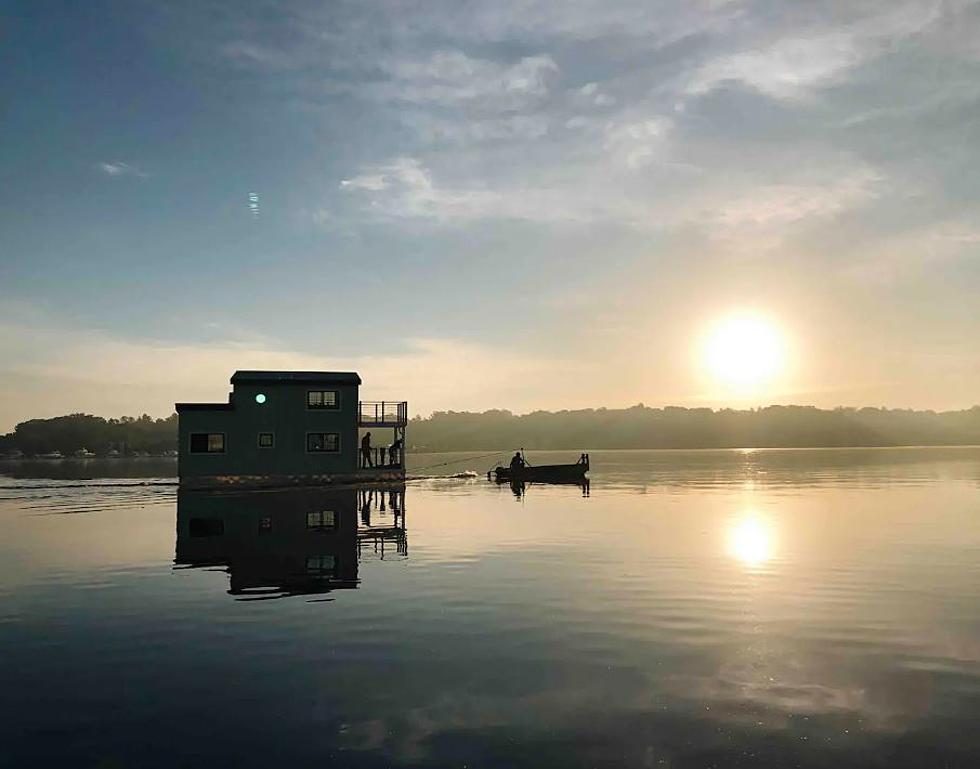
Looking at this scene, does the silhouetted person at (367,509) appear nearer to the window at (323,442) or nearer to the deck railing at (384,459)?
the window at (323,442)

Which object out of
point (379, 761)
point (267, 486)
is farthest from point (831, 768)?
point (267, 486)

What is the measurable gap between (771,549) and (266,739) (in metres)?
26.0

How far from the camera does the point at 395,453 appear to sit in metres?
77.1

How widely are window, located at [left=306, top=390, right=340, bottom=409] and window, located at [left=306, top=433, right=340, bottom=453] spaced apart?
2.55m

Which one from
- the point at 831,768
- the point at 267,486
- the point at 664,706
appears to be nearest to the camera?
the point at 831,768

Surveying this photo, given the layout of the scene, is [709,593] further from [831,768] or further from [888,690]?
[831,768]

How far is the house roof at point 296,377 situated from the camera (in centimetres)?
6625

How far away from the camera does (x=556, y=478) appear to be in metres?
90.0

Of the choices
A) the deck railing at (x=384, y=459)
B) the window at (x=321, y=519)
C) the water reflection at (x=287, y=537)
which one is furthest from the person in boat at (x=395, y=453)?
the window at (x=321, y=519)

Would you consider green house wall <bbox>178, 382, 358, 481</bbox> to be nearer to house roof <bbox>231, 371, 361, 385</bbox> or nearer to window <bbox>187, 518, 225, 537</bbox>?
house roof <bbox>231, 371, 361, 385</bbox>

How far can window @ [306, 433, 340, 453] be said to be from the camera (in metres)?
67.8

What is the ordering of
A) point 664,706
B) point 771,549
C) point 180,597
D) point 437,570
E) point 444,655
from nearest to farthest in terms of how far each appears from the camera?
point 664,706, point 444,655, point 180,597, point 437,570, point 771,549

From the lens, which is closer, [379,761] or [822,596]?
[379,761]

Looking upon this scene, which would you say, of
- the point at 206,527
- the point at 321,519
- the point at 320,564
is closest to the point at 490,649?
the point at 320,564
